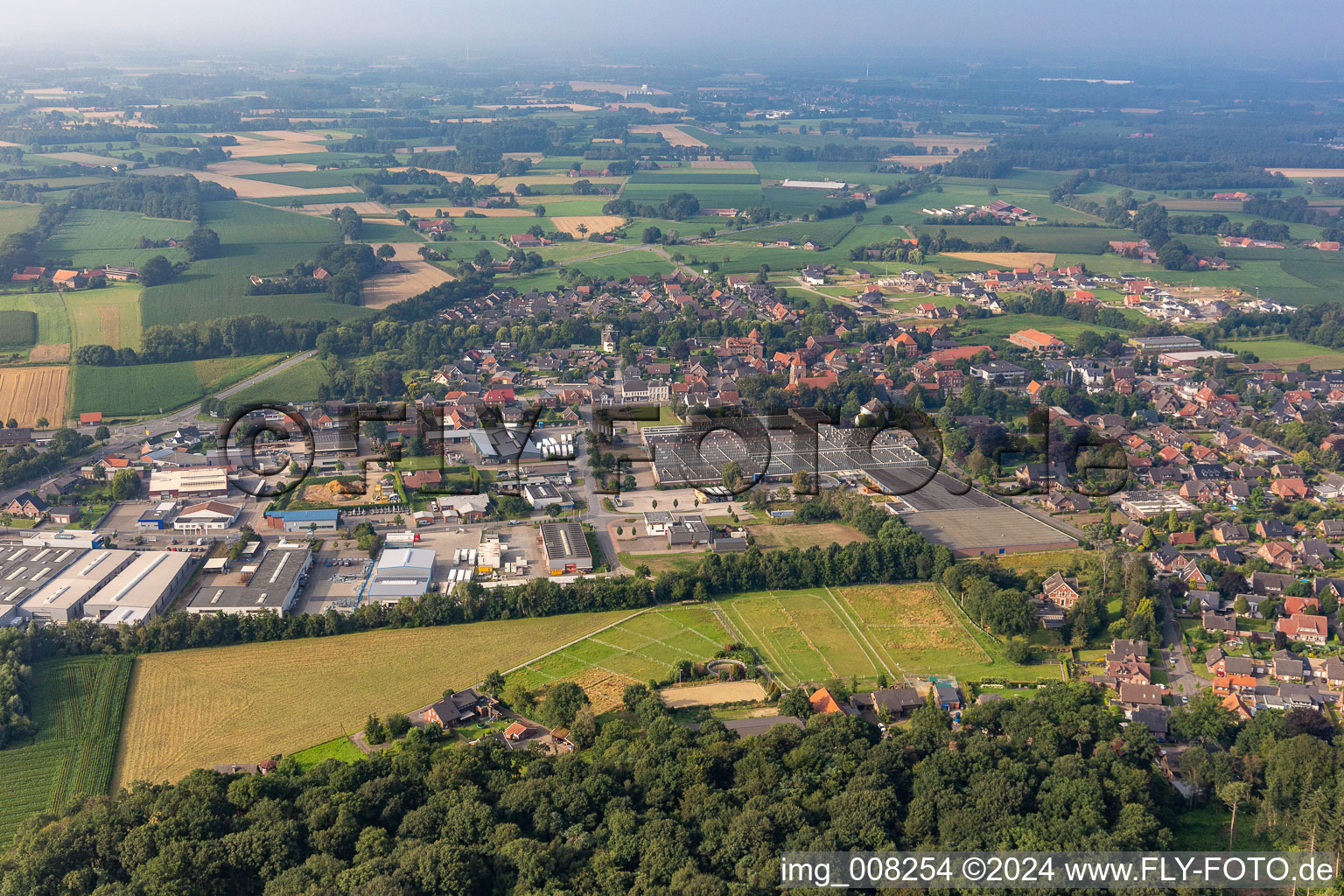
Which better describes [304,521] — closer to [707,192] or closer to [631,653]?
[631,653]

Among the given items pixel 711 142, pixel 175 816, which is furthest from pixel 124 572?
pixel 711 142

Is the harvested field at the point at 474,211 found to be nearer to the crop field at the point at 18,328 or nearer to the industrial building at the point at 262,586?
the crop field at the point at 18,328

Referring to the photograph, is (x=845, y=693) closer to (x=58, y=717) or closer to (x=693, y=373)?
(x=58, y=717)

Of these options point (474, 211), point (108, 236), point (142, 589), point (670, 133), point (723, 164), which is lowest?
point (142, 589)

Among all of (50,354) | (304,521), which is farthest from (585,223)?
(304,521)

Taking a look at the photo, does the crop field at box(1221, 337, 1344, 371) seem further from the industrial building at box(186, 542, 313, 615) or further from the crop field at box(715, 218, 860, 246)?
the industrial building at box(186, 542, 313, 615)

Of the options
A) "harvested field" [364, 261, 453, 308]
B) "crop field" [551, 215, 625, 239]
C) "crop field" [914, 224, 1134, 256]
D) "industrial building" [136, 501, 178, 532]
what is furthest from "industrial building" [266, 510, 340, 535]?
"crop field" [914, 224, 1134, 256]

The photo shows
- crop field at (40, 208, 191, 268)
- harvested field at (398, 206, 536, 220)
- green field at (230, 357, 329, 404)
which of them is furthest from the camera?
harvested field at (398, 206, 536, 220)
